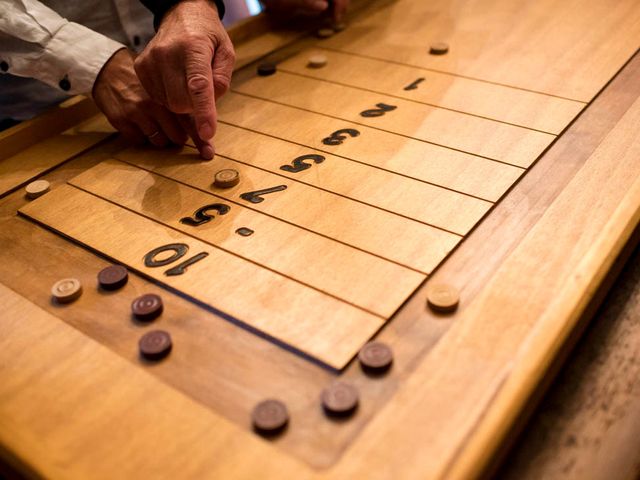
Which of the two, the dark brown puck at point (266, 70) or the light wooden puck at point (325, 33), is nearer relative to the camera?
the dark brown puck at point (266, 70)

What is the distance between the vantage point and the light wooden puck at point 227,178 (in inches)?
61.7

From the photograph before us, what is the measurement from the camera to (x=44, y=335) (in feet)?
3.96

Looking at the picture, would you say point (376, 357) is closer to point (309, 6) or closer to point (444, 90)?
point (444, 90)

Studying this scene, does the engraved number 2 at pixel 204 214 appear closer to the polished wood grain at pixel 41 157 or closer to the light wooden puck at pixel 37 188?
the light wooden puck at pixel 37 188

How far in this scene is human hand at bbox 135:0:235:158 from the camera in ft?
5.42

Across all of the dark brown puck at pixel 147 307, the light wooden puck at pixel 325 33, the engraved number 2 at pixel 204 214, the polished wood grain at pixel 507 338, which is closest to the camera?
the polished wood grain at pixel 507 338

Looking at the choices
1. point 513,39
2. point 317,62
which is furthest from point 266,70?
point 513,39

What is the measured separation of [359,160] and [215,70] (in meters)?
0.48

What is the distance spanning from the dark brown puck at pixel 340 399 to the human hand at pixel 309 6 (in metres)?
1.70

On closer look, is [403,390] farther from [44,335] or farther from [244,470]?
[44,335]

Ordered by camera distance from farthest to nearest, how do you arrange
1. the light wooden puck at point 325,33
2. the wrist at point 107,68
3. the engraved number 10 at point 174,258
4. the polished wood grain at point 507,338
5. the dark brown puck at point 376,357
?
the light wooden puck at point 325,33 → the wrist at point 107,68 → the engraved number 10 at point 174,258 → the dark brown puck at point 376,357 → the polished wood grain at point 507,338

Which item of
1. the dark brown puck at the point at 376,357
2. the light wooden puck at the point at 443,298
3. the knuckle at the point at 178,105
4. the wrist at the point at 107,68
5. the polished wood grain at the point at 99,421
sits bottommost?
the light wooden puck at the point at 443,298

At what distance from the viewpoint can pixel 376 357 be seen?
42.3 inches

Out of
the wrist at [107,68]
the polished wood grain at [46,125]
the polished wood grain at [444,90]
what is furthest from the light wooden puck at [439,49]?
the polished wood grain at [46,125]
